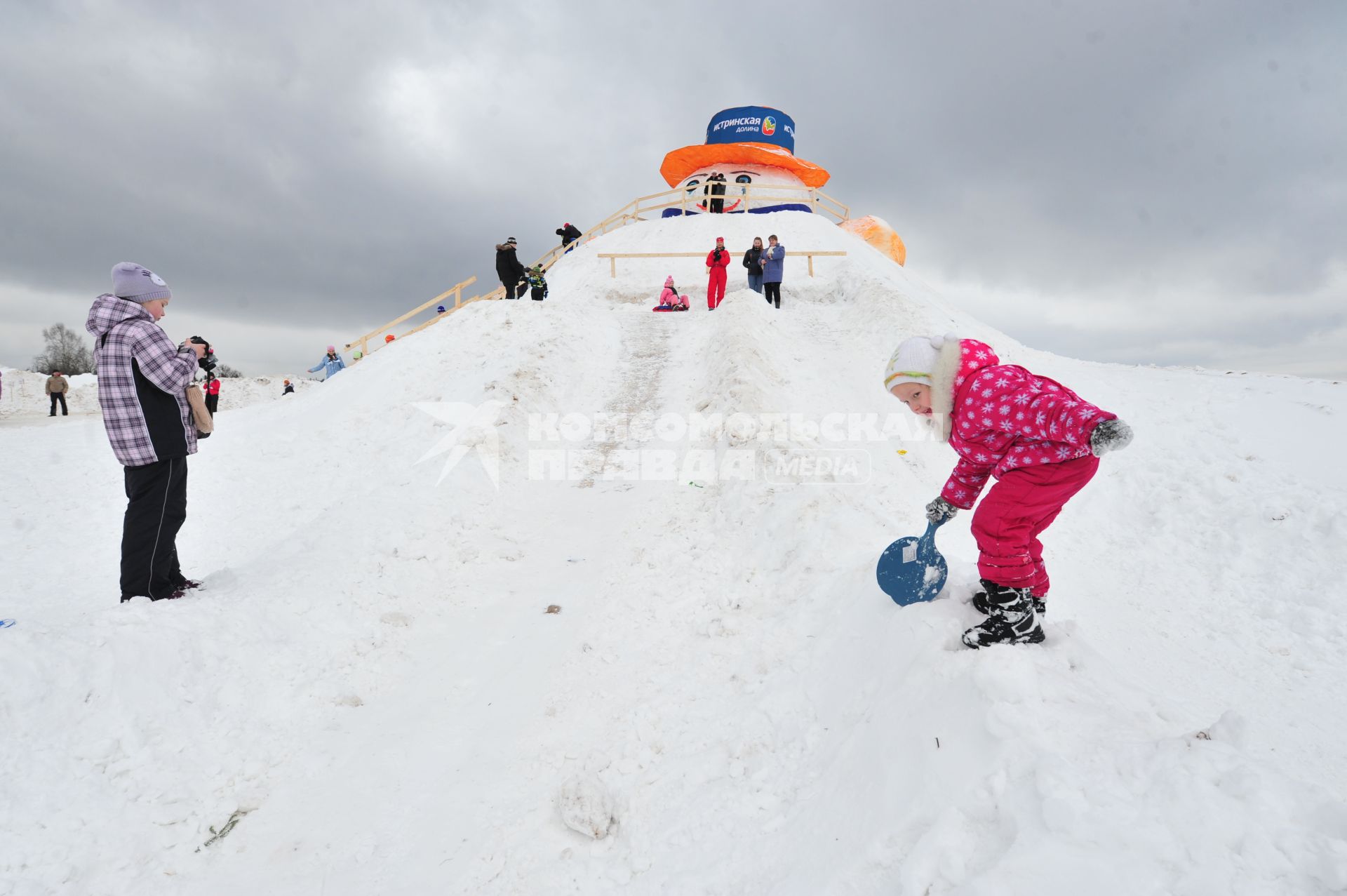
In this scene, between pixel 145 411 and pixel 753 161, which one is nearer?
pixel 145 411

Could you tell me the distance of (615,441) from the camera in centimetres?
905

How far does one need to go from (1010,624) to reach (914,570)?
1.91 feet

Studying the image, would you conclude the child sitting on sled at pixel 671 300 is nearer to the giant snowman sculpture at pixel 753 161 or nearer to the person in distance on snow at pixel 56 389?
the giant snowman sculpture at pixel 753 161

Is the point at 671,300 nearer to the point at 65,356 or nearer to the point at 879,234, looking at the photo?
the point at 879,234

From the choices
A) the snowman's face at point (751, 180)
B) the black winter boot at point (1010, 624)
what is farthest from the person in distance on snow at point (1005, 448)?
the snowman's face at point (751, 180)

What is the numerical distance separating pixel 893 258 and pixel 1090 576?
24594mm

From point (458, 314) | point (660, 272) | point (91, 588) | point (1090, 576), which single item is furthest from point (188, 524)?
point (660, 272)

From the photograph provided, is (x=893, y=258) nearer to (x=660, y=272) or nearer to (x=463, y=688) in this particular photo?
(x=660, y=272)

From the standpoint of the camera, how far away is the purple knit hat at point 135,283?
429 cm

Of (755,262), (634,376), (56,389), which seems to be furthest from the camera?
(56,389)

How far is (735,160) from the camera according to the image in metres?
29.1

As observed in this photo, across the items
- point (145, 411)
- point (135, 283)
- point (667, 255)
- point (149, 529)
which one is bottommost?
point (149, 529)

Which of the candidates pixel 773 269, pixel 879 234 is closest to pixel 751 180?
pixel 879 234

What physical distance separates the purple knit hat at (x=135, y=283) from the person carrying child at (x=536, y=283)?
1196 centimetres
